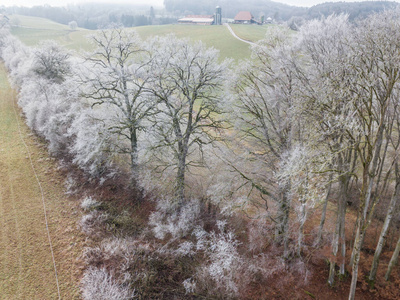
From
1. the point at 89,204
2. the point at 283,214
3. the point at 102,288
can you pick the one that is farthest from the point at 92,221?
the point at 283,214

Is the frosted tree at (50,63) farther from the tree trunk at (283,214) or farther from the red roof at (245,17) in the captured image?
the red roof at (245,17)

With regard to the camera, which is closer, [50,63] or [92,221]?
[92,221]

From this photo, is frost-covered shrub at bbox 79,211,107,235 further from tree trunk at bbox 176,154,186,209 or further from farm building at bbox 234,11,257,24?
farm building at bbox 234,11,257,24

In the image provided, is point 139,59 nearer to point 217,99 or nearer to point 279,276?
point 217,99

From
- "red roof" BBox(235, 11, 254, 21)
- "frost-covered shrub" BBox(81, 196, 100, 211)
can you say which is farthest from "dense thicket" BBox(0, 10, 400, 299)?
"red roof" BBox(235, 11, 254, 21)

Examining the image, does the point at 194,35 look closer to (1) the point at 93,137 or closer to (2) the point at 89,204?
(1) the point at 93,137

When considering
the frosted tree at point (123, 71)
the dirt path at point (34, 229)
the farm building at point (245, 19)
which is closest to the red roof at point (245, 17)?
the farm building at point (245, 19)

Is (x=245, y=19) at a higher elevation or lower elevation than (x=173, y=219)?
higher
